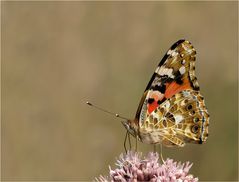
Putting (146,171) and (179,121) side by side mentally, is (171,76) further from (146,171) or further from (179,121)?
(146,171)

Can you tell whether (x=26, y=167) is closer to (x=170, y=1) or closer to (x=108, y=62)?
(x=108, y=62)

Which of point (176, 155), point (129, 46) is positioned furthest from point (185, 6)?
point (176, 155)

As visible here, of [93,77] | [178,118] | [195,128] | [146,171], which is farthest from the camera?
→ [93,77]

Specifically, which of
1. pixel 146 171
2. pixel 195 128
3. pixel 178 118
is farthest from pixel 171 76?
pixel 146 171

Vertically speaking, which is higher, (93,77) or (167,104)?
(93,77)

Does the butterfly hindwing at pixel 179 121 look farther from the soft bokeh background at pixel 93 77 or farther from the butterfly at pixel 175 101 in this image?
the soft bokeh background at pixel 93 77

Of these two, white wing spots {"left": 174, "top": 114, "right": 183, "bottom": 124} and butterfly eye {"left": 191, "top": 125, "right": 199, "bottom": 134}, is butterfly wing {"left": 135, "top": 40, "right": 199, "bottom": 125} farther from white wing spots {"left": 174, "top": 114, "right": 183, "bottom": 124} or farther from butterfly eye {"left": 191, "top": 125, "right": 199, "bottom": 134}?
butterfly eye {"left": 191, "top": 125, "right": 199, "bottom": 134}

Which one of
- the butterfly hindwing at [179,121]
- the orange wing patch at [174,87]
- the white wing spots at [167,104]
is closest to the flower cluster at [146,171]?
the butterfly hindwing at [179,121]

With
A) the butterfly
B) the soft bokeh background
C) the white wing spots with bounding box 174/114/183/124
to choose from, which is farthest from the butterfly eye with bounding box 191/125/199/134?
the soft bokeh background
